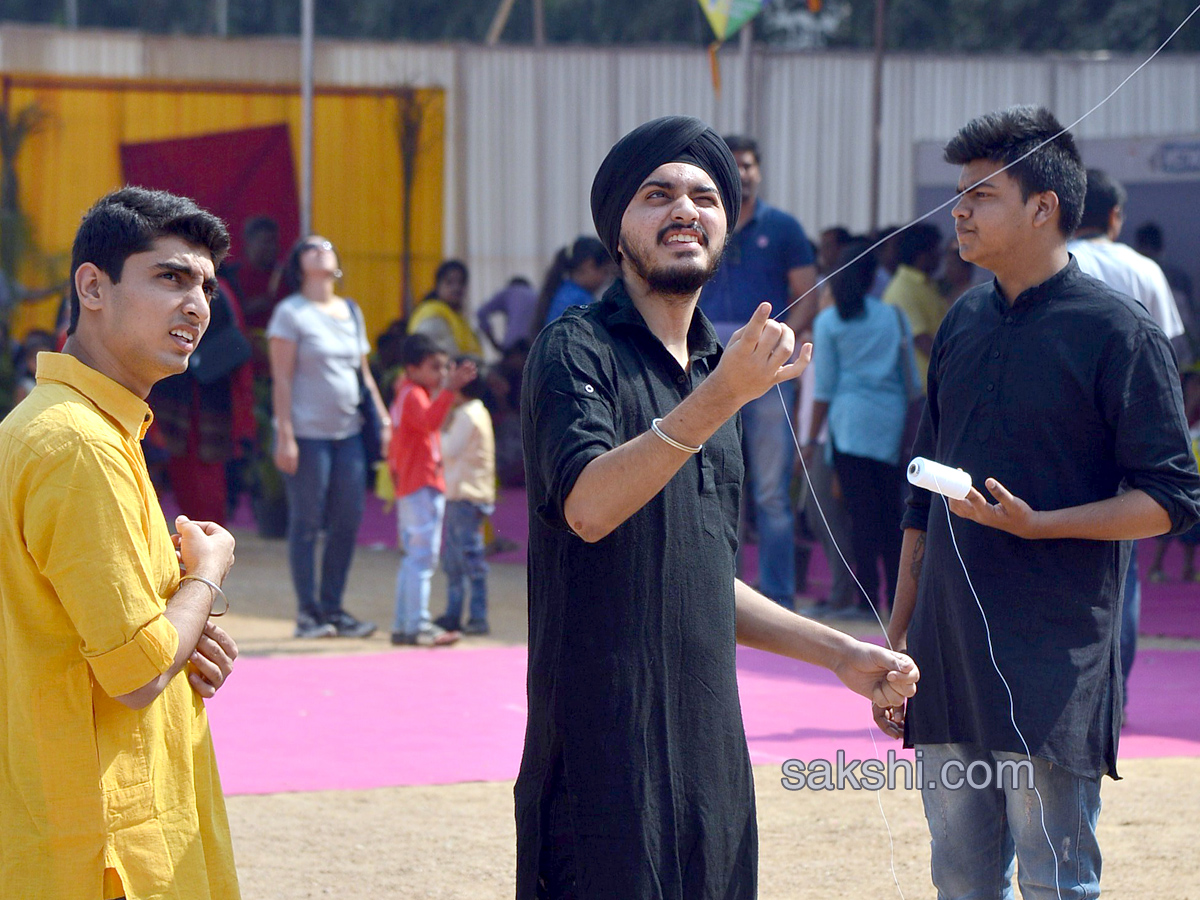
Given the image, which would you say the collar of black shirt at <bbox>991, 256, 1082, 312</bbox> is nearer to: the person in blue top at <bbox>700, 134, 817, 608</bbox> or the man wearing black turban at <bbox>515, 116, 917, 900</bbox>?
the man wearing black turban at <bbox>515, 116, 917, 900</bbox>

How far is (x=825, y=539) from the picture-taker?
30.9 feet

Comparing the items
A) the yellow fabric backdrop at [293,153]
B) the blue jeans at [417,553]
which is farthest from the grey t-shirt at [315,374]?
the yellow fabric backdrop at [293,153]

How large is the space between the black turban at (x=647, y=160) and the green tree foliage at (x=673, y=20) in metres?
19.1

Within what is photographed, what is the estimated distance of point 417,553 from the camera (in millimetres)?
8414

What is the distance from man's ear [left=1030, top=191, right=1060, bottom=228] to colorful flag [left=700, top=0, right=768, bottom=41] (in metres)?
8.11

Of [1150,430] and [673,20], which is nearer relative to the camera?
[1150,430]

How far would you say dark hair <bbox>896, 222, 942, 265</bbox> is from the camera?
10309 mm

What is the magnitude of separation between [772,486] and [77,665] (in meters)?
6.27

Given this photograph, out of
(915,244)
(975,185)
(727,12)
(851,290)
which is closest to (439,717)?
(851,290)

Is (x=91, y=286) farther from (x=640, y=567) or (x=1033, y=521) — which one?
(x=1033, y=521)

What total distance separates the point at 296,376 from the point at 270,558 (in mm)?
3667

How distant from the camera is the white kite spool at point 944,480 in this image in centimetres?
317

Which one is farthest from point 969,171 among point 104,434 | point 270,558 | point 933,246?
point 270,558

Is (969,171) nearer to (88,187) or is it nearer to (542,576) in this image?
(542,576)
